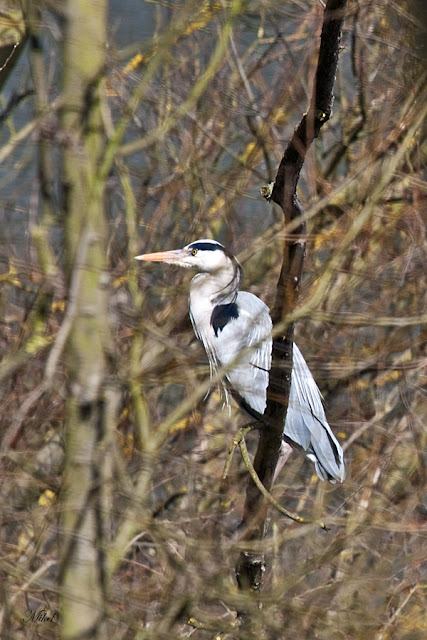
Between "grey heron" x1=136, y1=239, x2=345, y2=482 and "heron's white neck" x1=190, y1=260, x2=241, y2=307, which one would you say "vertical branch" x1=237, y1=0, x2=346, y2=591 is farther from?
"heron's white neck" x1=190, y1=260, x2=241, y2=307

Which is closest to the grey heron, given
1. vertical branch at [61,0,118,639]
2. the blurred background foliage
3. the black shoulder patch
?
the black shoulder patch

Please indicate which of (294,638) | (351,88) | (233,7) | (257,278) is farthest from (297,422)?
(351,88)

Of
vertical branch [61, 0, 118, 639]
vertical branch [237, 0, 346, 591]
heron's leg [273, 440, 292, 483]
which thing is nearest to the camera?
vertical branch [237, 0, 346, 591]

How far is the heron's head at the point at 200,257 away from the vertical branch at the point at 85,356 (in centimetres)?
66

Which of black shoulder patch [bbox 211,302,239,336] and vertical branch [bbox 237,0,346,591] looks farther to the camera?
black shoulder patch [bbox 211,302,239,336]

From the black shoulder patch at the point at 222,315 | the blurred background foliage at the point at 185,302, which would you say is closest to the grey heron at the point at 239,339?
the black shoulder patch at the point at 222,315

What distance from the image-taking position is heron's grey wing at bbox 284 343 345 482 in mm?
3000

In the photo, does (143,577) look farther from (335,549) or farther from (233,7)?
Result: (233,7)

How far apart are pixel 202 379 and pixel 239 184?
88cm

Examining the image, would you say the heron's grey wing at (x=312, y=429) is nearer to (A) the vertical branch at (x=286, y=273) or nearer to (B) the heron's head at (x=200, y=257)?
(B) the heron's head at (x=200, y=257)

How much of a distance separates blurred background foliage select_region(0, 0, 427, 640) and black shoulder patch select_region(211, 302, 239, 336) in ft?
0.71

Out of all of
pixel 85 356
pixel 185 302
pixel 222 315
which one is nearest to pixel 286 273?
pixel 85 356

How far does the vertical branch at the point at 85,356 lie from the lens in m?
2.23

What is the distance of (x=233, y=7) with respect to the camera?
10.7 ft
